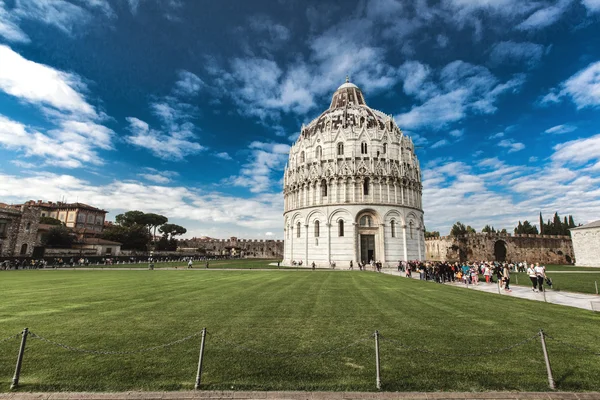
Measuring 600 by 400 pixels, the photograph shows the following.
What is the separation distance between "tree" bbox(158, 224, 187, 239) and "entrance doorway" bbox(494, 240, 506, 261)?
98.2m

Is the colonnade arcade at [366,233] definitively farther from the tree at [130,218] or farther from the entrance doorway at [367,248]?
the tree at [130,218]

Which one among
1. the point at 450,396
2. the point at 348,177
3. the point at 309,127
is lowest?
the point at 450,396

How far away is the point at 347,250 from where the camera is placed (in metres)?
45.8

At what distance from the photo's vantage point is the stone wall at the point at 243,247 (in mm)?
98562

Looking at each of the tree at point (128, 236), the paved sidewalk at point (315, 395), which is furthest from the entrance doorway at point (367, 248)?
the tree at point (128, 236)

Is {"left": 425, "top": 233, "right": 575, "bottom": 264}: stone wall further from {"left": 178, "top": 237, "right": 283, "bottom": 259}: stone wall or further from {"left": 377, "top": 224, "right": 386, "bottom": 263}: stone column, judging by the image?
{"left": 178, "top": 237, "right": 283, "bottom": 259}: stone wall

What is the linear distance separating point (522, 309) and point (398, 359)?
896cm

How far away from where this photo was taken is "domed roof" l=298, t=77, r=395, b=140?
52031 millimetres

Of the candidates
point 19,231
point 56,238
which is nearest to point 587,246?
point 19,231

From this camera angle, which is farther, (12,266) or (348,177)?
(348,177)

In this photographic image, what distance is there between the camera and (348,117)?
5291 centimetres

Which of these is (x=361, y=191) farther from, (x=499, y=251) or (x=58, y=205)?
(x=58, y=205)

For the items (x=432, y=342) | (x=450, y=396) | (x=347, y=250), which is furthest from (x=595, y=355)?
(x=347, y=250)

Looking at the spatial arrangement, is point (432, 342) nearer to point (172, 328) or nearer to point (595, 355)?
point (595, 355)
